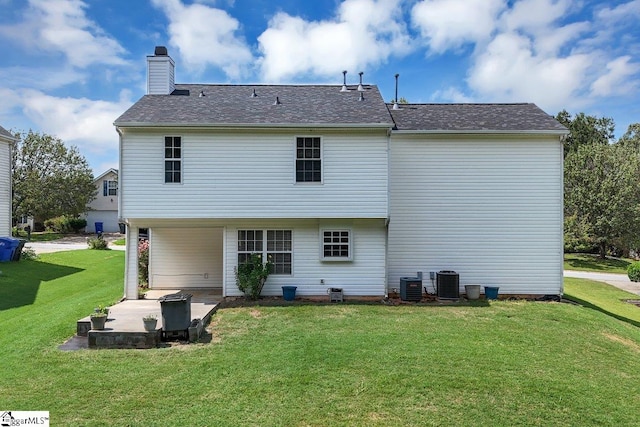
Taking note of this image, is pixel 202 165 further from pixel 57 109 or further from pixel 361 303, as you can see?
pixel 57 109

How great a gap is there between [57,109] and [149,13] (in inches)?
262

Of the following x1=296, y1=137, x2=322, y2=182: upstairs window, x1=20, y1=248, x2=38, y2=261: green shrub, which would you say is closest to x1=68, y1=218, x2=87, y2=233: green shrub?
x1=20, y1=248, x2=38, y2=261: green shrub

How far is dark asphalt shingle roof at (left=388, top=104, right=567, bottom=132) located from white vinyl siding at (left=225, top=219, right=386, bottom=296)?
4.12 metres

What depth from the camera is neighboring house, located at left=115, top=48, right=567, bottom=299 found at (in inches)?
473

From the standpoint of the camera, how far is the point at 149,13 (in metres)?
13.8

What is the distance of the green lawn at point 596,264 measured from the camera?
2850 centimetres

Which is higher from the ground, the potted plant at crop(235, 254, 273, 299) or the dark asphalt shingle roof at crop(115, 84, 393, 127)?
the dark asphalt shingle roof at crop(115, 84, 393, 127)

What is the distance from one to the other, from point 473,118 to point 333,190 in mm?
6558

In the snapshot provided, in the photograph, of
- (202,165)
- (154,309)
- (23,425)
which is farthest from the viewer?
(202,165)

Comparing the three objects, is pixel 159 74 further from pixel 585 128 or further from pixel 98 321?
pixel 585 128

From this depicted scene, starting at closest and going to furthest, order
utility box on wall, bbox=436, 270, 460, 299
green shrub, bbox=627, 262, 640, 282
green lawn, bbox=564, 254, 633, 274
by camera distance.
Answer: utility box on wall, bbox=436, 270, 460, 299 < green shrub, bbox=627, 262, 640, 282 < green lawn, bbox=564, 254, 633, 274

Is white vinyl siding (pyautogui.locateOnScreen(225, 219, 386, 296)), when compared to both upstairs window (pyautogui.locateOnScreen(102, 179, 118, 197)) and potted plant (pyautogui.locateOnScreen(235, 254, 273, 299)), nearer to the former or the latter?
potted plant (pyautogui.locateOnScreen(235, 254, 273, 299))

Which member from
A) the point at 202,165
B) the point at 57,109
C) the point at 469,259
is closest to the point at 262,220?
the point at 202,165

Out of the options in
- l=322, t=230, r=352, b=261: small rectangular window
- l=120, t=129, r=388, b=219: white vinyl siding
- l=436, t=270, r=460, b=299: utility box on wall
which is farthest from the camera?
l=436, t=270, r=460, b=299: utility box on wall
